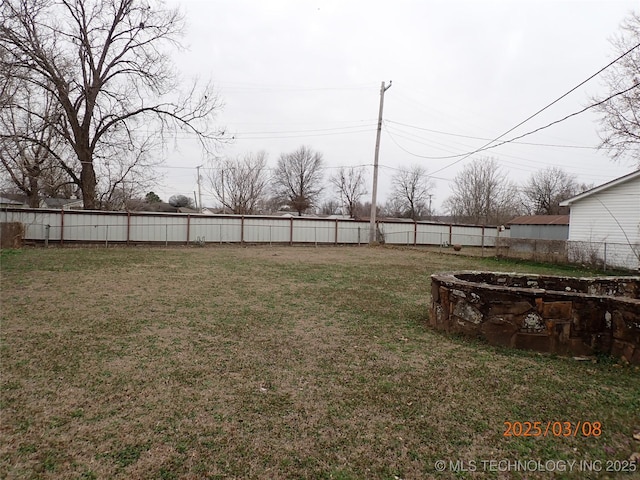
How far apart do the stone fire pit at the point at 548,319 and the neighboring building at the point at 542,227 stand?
2387 centimetres

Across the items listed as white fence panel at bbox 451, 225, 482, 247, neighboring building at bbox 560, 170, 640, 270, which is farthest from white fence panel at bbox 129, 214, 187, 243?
neighboring building at bbox 560, 170, 640, 270

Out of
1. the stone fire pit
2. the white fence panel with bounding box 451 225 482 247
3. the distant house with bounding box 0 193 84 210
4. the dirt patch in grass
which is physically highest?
the distant house with bounding box 0 193 84 210

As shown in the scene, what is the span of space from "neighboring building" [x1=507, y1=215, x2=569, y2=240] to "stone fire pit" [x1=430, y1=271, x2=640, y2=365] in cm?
2387

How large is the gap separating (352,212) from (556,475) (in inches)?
2047

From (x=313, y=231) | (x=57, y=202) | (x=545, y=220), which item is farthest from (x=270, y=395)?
(x=57, y=202)

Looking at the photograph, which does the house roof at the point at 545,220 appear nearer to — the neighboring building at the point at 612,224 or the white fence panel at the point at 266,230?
the neighboring building at the point at 612,224

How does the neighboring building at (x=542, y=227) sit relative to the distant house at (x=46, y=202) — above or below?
below

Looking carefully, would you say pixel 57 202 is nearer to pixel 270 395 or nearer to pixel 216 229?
pixel 216 229

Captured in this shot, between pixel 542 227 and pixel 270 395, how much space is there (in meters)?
29.7

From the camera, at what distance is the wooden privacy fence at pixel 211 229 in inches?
613

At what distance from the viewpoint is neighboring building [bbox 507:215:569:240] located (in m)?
25.6

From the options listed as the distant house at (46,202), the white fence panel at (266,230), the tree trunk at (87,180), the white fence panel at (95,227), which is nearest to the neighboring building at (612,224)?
the white fence panel at (266,230)

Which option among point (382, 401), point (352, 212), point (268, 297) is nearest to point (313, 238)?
point (268, 297)

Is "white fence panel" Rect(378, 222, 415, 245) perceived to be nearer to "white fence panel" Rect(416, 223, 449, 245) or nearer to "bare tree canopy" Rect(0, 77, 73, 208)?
"white fence panel" Rect(416, 223, 449, 245)
